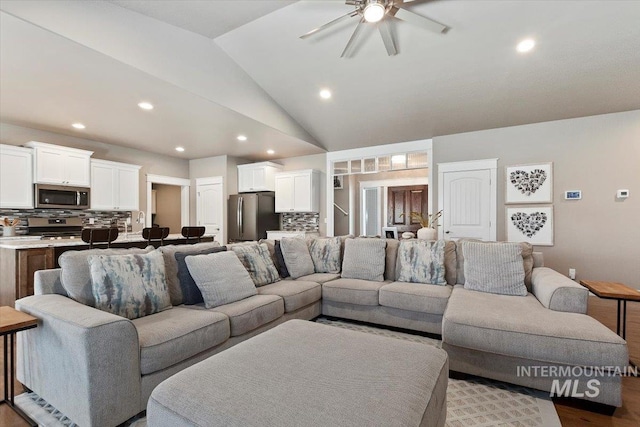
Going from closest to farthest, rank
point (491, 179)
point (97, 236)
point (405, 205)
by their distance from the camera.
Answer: point (97, 236) < point (491, 179) < point (405, 205)

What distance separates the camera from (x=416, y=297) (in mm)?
2781

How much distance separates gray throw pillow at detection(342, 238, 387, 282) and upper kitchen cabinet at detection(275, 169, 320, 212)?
2.91 metres

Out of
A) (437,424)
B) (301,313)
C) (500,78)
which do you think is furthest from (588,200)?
(437,424)

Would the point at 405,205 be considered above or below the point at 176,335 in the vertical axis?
above

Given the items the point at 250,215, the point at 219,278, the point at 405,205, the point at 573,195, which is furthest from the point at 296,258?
the point at 405,205

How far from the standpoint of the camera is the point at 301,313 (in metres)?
2.98

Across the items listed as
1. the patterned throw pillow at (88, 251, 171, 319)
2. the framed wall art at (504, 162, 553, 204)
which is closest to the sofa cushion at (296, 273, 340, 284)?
the patterned throw pillow at (88, 251, 171, 319)

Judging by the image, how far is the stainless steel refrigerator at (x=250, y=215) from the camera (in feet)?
21.4

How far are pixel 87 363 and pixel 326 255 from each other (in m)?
2.62

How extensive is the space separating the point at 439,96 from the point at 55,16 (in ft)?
13.8

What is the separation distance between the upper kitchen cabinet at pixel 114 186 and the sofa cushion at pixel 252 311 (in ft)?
15.2

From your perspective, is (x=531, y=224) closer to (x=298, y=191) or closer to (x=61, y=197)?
(x=298, y=191)

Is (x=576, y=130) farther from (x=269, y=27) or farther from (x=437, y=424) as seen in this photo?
(x=437, y=424)

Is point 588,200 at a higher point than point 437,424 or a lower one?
higher
